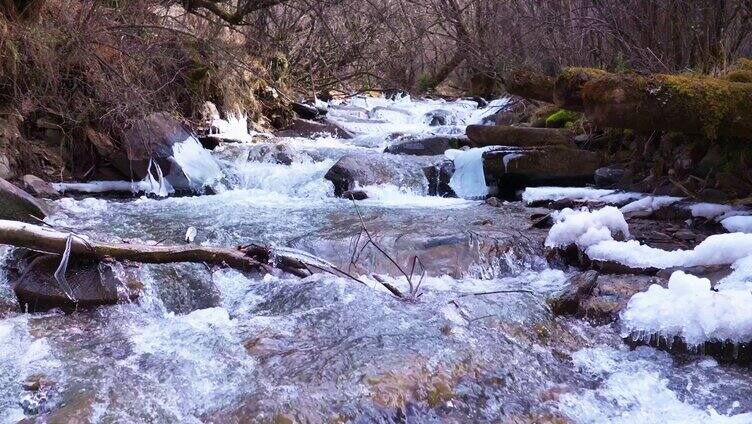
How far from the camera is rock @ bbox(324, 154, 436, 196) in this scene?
8.14m

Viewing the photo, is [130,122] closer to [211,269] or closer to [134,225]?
[134,225]

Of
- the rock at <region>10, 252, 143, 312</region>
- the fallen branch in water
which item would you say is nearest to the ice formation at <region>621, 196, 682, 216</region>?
the fallen branch in water

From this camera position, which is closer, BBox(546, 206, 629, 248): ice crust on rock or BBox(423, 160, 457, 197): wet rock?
BBox(546, 206, 629, 248): ice crust on rock

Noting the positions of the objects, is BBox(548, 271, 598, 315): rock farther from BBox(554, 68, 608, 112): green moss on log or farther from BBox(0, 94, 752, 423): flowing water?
BBox(554, 68, 608, 112): green moss on log

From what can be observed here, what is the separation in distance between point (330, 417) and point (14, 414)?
1274 mm

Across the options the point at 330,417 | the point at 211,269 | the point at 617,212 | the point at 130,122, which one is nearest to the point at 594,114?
the point at 617,212

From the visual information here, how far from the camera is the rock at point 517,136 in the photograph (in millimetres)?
8008

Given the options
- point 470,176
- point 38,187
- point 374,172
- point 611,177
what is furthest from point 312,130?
point 611,177

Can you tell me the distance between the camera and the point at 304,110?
13695mm

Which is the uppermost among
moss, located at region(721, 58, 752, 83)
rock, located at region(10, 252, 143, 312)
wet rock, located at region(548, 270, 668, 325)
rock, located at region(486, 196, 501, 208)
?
moss, located at region(721, 58, 752, 83)

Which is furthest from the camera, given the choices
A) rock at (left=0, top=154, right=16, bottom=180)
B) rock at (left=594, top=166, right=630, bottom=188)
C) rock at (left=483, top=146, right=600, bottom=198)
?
rock at (left=483, top=146, right=600, bottom=198)

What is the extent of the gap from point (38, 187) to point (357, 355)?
5.10m

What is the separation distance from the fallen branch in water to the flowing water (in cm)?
28

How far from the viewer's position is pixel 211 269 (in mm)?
4105
